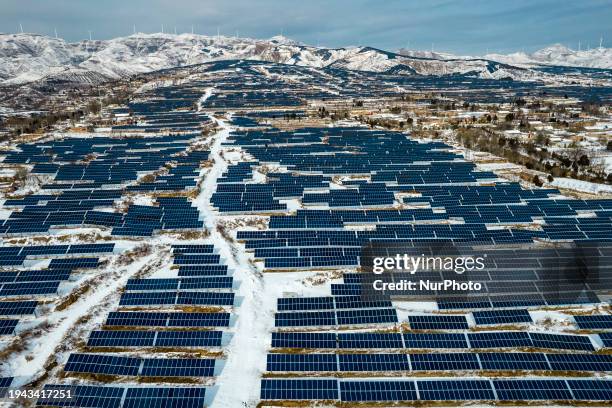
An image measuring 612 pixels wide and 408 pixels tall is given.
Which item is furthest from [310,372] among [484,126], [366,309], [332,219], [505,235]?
[484,126]

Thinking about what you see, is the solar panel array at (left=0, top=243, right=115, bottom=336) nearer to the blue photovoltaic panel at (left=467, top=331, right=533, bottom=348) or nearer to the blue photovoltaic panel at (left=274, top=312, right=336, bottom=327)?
the blue photovoltaic panel at (left=274, top=312, right=336, bottom=327)

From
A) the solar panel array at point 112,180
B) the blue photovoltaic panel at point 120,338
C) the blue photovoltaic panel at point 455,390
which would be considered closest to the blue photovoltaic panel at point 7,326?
the blue photovoltaic panel at point 120,338

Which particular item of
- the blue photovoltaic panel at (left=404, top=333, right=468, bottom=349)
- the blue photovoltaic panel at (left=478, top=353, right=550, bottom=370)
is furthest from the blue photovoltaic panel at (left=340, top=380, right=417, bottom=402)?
the blue photovoltaic panel at (left=478, top=353, right=550, bottom=370)

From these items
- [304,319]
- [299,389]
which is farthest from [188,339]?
[299,389]

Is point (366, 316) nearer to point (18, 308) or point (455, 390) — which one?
point (455, 390)

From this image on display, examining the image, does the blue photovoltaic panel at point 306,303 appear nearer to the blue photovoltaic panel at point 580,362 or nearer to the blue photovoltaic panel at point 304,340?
the blue photovoltaic panel at point 304,340
